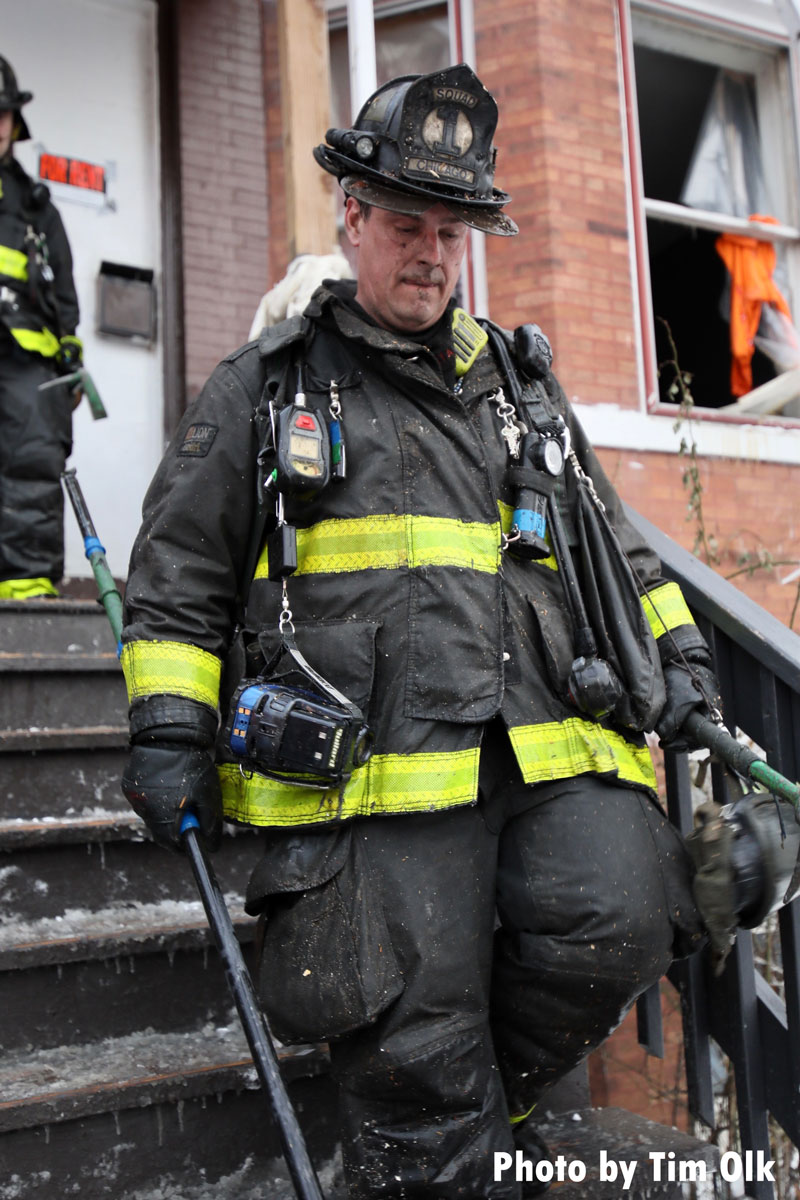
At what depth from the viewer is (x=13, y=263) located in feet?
16.4

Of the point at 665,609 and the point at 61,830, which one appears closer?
the point at 665,609

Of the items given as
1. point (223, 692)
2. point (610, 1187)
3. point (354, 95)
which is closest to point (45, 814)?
point (223, 692)

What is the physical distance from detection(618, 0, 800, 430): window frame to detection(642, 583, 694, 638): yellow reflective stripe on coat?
12.3 ft

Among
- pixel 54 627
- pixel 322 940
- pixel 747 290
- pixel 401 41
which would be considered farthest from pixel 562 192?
pixel 322 940

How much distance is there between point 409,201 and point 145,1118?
1.98 meters

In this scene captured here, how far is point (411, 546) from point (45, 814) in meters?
1.64

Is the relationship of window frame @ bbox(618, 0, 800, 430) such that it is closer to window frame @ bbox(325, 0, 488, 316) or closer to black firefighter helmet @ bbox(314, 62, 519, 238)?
window frame @ bbox(325, 0, 488, 316)

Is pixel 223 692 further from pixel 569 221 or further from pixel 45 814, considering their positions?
pixel 569 221

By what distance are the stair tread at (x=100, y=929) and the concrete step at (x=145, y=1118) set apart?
0.23 m

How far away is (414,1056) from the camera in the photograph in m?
2.05

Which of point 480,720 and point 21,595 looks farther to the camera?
point 21,595

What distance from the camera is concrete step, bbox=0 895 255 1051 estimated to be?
2779 millimetres

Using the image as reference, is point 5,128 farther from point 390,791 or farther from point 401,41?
point 390,791

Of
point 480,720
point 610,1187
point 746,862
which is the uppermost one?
point 480,720
